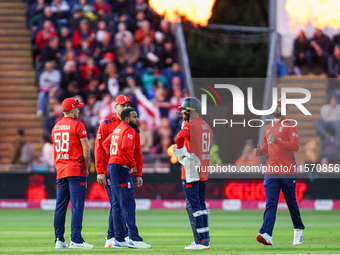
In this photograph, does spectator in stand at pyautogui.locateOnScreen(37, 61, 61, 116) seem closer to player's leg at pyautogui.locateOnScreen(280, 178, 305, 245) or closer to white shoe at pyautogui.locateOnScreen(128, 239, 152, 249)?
white shoe at pyautogui.locateOnScreen(128, 239, 152, 249)

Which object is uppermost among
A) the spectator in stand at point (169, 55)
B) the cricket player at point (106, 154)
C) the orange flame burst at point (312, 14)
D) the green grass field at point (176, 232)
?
the orange flame burst at point (312, 14)

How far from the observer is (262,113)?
2103cm

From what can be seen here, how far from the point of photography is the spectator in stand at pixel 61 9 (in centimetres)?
2442

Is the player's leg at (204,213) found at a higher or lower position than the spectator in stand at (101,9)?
lower

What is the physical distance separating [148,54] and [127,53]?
2.42ft

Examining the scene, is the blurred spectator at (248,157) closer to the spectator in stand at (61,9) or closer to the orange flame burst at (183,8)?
the orange flame burst at (183,8)

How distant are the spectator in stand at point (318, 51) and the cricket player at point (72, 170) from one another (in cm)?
1418

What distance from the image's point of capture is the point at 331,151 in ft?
64.9

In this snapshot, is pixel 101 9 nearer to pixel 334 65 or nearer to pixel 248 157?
pixel 334 65

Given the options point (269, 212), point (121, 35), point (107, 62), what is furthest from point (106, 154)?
point (121, 35)

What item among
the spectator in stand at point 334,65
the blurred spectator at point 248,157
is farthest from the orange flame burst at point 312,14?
the blurred spectator at point 248,157

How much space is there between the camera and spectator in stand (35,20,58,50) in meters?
23.8

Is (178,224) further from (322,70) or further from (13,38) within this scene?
(13,38)

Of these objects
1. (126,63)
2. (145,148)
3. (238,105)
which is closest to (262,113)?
(238,105)
